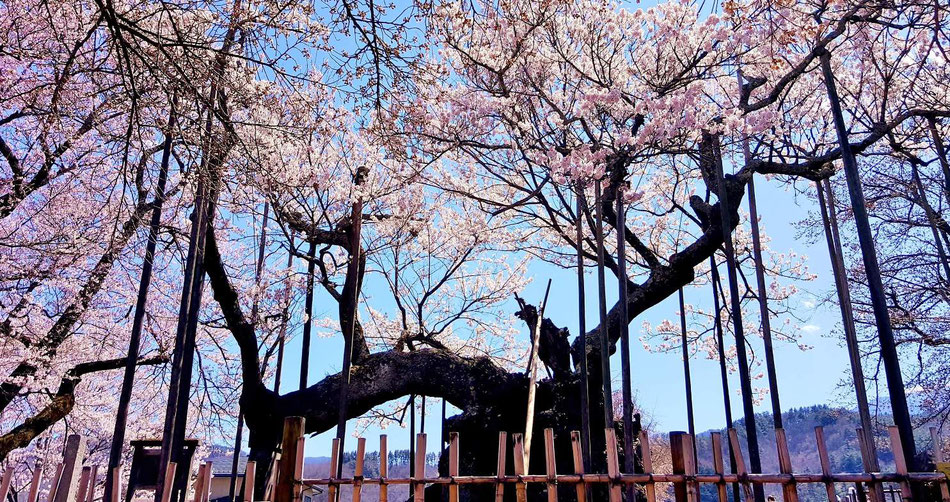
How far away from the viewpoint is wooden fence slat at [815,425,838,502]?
3.36 meters

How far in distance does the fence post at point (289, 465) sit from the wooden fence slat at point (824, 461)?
302 centimetres

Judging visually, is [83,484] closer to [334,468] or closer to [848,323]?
[334,468]

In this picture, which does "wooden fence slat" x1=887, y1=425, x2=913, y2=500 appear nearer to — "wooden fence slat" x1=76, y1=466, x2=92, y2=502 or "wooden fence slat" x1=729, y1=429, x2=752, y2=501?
"wooden fence slat" x1=729, y1=429, x2=752, y2=501

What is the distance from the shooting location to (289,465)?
383 cm

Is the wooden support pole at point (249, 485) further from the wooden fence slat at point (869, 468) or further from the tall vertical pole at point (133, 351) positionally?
the wooden fence slat at point (869, 468)

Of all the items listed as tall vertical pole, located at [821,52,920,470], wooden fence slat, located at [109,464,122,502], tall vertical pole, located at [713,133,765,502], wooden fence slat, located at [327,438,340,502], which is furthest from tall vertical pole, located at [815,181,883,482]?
wooden fence slat, located at [109,464,122,502]

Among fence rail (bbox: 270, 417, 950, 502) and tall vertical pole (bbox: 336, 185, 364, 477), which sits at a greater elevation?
tall vertical pole (bbox: 336, 185, 364, 477)

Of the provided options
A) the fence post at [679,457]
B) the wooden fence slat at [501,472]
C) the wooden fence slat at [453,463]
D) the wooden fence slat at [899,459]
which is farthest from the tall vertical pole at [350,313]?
the wooden fence slat at [899,459]

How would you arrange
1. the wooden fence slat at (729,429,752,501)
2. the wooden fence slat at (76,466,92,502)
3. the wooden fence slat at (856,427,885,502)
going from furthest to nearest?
the wooden fence slat at (76,466,92,502) → the wooden fence slat at (729,429,752,501) → the wooden fence slat at (856,427,885,502)

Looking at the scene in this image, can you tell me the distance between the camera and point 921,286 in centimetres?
936

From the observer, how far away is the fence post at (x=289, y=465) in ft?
12.5

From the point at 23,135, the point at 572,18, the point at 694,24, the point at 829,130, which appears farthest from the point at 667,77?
the point at 23,135

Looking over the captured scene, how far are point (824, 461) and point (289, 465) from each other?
3.12m

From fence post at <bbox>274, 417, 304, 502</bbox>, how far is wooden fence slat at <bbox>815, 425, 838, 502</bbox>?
9.92 ft
